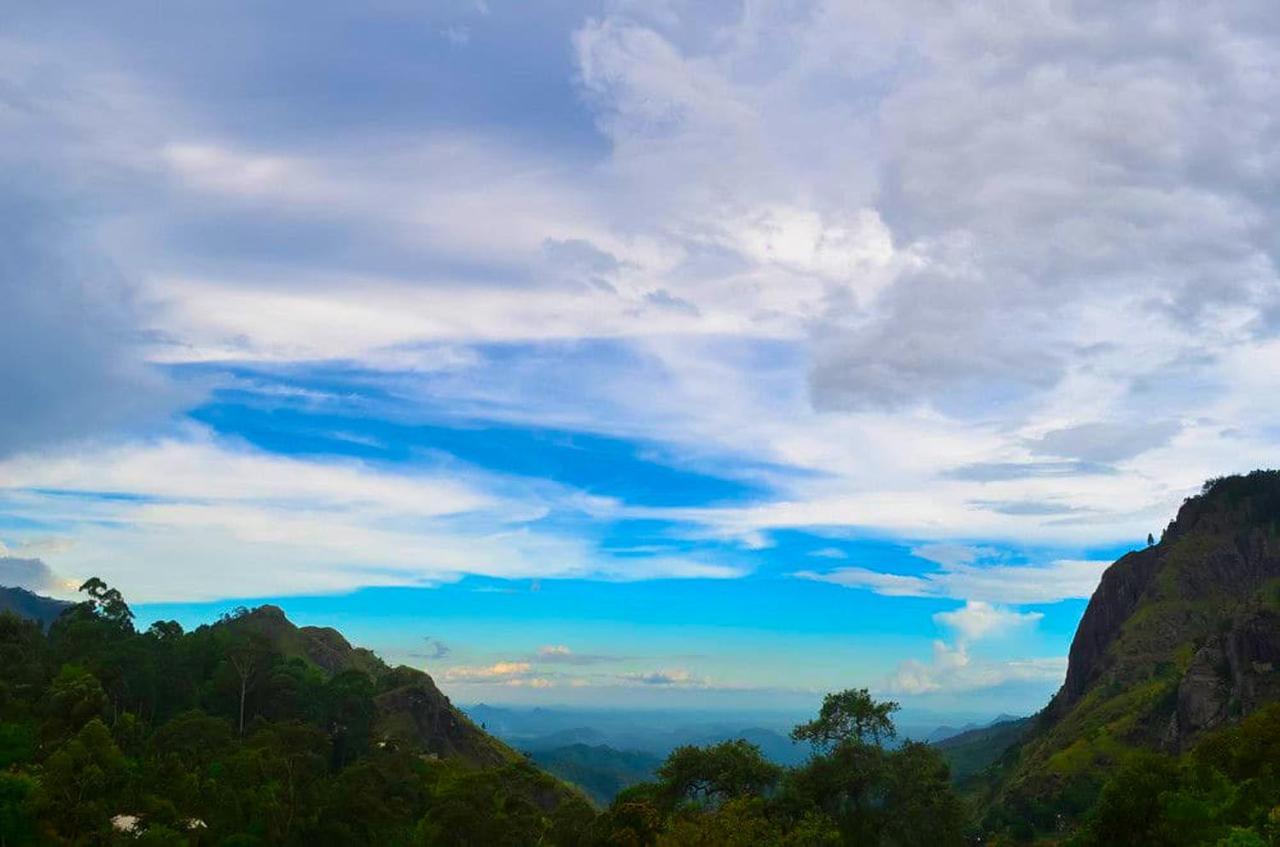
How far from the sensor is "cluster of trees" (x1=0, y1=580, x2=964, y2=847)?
78312mm

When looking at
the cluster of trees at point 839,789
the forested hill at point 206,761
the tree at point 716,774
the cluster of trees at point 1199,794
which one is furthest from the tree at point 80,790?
the cluster of trees at point 1199,794

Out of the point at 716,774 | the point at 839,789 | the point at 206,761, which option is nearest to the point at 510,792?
the point at 716,774

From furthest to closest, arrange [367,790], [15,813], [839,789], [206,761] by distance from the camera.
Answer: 1. [206,761]
2. [367,790]
3. [839,789]
4. [15,813]

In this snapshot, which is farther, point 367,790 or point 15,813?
point 367,790

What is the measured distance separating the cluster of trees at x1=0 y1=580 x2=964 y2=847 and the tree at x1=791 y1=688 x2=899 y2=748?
0.14 m

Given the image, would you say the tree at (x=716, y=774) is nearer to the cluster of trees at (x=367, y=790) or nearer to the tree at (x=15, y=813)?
the cluster of trees at (x=367, y=790)

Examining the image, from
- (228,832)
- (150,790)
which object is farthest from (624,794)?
(150,790)

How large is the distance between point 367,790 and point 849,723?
5009 centimetres

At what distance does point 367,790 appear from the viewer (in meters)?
97.6

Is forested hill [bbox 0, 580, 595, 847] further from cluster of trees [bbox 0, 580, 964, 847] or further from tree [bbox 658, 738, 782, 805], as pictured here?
tree [bbox 658, 738, 782, 805]

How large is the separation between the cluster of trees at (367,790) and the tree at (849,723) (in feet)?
0.47

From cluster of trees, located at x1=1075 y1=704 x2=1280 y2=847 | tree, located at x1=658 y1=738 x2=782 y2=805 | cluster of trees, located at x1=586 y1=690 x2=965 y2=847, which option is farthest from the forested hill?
cluster of trees, located at x1=1075 y1=704 x2=1280 y2=847

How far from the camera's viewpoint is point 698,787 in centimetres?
9569

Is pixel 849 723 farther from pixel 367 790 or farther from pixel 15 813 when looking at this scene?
pixel 15 813
